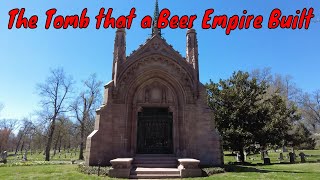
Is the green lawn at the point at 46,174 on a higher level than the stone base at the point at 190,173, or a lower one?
lower

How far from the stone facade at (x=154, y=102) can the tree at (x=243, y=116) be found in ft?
22.6

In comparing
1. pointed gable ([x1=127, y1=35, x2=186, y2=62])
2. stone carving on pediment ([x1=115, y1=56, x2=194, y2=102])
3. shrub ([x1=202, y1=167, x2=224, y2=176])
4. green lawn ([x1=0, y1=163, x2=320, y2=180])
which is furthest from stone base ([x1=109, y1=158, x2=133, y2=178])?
pointed gable ([x1=127, y1=35, x2=186, y2=62])

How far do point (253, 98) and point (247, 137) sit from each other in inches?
153

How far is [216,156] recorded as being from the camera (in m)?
15.0

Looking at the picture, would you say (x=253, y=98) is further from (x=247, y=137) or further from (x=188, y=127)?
(x=188, y=127)

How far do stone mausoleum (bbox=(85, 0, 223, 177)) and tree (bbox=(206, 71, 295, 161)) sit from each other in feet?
22.6

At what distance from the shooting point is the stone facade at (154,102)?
14805 millimetres

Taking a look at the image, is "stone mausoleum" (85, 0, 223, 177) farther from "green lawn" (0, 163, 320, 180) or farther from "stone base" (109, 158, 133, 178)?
"stone base" (109, 158, 133, 178)

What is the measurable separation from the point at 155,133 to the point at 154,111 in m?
1.50

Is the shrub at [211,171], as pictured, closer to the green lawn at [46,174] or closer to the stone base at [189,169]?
the stone base at [189,169]

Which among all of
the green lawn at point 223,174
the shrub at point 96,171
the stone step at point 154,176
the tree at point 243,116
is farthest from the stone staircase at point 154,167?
the tree at point 243,116

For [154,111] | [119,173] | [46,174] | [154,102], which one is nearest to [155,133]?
[154,111]

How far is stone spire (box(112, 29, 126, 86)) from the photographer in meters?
15.8

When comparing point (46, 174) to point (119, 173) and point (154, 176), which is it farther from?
point (154, 176)
